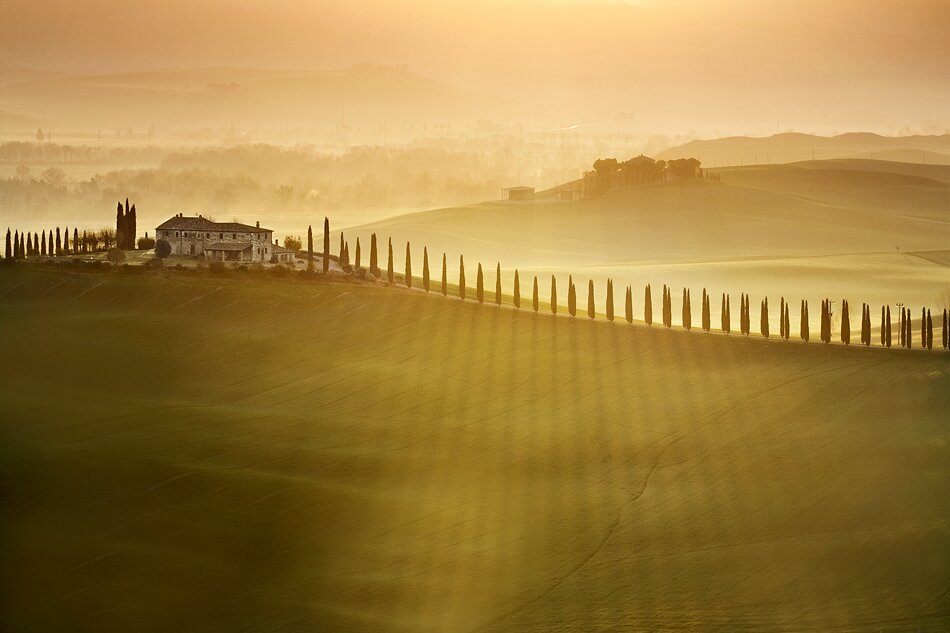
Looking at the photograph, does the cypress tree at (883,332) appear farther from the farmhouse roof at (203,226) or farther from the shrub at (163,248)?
the shrub at (163,248)

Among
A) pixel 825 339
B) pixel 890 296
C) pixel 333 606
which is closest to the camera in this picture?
pixel 333 606

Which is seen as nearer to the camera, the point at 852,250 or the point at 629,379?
the point at 629,379

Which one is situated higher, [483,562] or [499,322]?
[499,322]

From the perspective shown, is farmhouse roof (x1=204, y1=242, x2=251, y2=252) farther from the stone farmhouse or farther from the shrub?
the shrub

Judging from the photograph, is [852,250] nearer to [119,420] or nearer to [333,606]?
[119,420]

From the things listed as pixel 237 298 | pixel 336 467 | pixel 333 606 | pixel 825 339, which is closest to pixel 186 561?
pixel 333 606

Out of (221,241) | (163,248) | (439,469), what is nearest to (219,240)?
(221,241)

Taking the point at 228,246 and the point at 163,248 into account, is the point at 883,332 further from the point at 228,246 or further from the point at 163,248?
the point at 163,248
